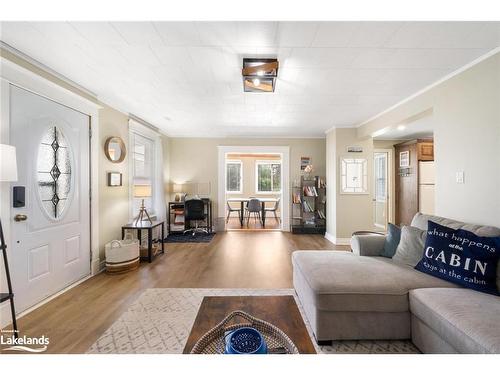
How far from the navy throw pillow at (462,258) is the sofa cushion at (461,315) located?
10cm

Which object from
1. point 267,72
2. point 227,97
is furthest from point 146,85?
point 267,72

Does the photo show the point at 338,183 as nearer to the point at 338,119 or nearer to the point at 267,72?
the point at 338,119

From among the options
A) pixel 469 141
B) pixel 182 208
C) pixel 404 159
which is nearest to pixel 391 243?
pixel 469 141

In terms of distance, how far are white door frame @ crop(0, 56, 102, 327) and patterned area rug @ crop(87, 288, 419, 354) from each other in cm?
105

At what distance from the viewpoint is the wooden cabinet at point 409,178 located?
452cm

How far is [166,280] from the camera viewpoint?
281 cm

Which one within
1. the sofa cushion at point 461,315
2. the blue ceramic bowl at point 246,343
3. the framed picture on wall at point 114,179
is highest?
the framed picture on wall at point 114,179

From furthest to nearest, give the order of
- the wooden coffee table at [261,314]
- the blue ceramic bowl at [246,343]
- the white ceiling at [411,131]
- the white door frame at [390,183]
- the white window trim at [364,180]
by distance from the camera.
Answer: the white door frame at [390,183], the white window trim at [364,180], the white ceiling at [411,131], the wooden coffee table at [261,314], the blue ceramic bowl at [246,343]

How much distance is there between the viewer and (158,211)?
5.01 metres

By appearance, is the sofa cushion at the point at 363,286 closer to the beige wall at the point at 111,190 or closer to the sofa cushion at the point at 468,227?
the sofa cushion at the point at 468,227

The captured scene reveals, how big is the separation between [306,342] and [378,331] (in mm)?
1039

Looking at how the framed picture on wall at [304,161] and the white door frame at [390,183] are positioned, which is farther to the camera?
the framed picture on wall at [304,161]

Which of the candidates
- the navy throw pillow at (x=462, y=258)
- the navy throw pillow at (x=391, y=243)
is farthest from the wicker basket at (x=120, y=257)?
the navy throw pillow at (x=462, y=258)
